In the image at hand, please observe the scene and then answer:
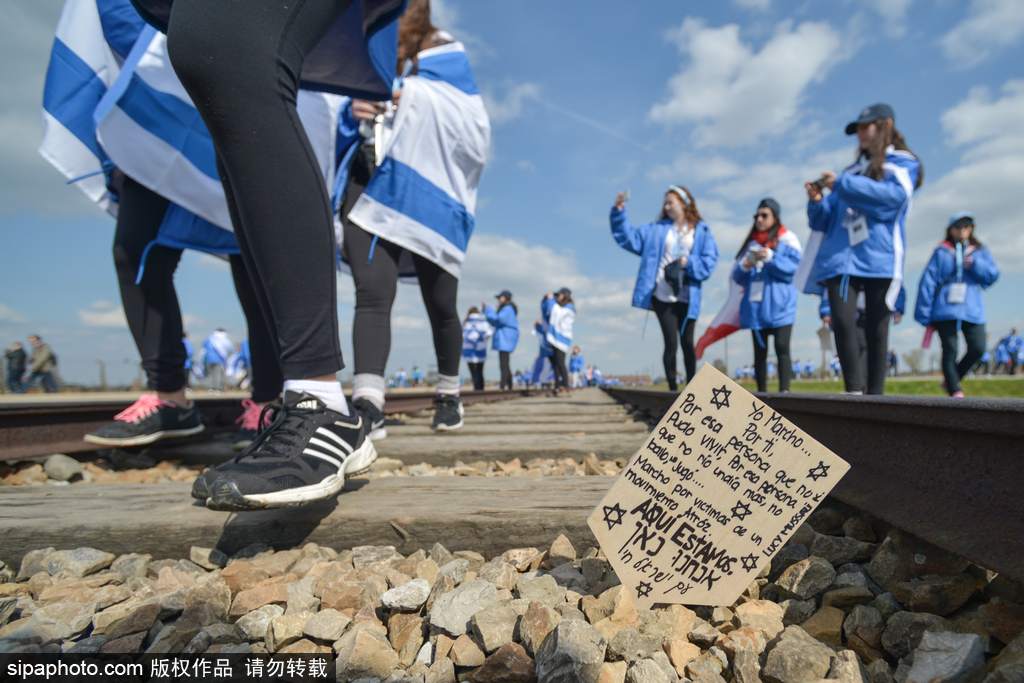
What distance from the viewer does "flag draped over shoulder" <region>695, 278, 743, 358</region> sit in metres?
6.02

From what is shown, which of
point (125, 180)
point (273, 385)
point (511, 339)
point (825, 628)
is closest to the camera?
point (825, 628)

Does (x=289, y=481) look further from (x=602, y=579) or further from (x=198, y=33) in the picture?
(x=198, y=33)

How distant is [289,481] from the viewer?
1.23m

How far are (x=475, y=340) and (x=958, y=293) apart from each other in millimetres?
9351

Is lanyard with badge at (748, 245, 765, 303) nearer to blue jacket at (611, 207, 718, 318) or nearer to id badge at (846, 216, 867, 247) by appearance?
blue jacket at (611, 207, 718, 318)

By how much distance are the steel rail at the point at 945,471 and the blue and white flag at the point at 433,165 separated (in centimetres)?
213

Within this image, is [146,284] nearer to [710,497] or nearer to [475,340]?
[710,497]

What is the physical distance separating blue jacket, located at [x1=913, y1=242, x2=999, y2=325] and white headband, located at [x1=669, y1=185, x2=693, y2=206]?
2.69 metres

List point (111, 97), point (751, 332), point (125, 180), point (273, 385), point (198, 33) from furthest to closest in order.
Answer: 1. point (751, 332)
2. point (273, 385)
3. point (125, 180)
4. point (111, 97)
5. point (198, 33)

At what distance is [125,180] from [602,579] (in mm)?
2682

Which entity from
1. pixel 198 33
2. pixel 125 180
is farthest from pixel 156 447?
pixel 198 33

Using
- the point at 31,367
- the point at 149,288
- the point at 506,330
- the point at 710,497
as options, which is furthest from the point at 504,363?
the point at 31,367

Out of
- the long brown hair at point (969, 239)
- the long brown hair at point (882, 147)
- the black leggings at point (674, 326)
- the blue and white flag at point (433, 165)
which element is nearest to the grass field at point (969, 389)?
the black leggings at point (674, 326)

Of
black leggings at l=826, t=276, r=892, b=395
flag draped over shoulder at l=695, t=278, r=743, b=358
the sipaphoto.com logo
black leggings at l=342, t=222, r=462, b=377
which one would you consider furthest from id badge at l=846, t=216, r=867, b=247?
the sipaphoto.com logo
